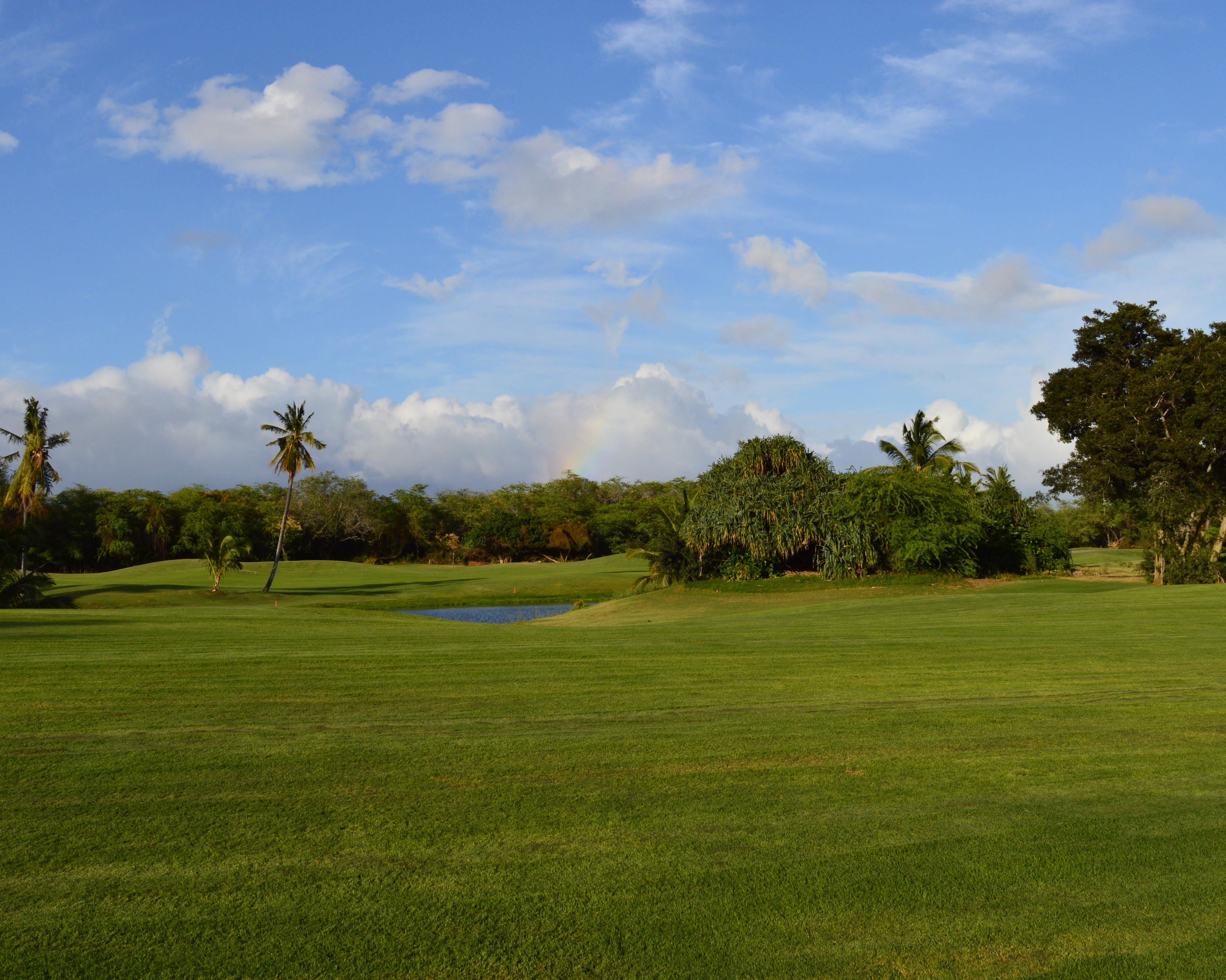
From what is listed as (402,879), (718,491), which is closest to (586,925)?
(402,879)

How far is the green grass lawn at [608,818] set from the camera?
13.3 feet

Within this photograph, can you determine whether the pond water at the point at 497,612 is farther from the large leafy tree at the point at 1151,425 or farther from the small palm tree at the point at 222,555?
the large leafy tree at the point at 1151,425

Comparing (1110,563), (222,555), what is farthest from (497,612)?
(1110,563)

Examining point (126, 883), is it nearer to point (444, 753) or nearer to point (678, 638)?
point (444, 753)

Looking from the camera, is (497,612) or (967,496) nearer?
(967,496)

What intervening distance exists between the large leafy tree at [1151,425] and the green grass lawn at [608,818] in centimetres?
2489

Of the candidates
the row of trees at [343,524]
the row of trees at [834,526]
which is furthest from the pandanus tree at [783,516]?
the row of trees at [343,524]

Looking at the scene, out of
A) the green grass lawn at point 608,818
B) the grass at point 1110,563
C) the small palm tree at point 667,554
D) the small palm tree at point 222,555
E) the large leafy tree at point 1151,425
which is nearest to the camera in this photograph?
the green grass lawn at point 608,818

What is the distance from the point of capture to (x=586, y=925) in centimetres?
423

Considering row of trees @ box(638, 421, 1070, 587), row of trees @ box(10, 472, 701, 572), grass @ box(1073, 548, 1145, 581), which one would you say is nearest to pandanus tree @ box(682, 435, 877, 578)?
row of trees @ box(638, 421, 1070, 587)

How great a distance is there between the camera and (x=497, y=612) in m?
45.7

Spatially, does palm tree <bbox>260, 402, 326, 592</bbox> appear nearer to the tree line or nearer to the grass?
the tree line

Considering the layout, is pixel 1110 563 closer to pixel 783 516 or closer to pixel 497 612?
pixel 783 516

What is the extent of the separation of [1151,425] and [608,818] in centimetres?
3691
